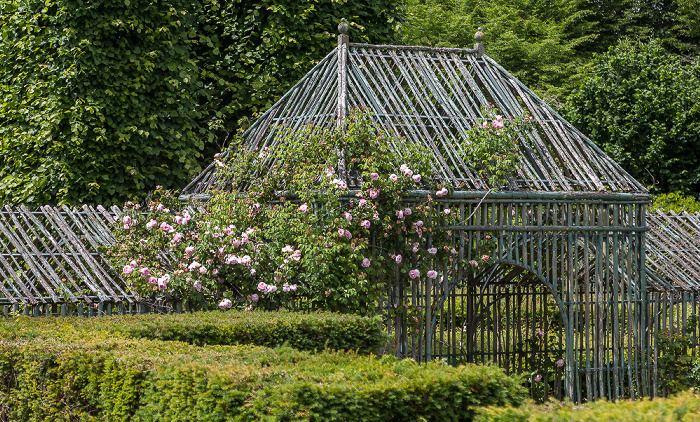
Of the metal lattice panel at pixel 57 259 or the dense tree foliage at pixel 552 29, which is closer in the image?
the metal lattice panel at pixel 57 259

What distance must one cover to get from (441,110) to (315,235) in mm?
3407

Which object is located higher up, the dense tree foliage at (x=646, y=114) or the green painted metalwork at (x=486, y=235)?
the dense tree foliage at (x=646, y=114)

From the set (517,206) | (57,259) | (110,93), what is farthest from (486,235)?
(110,93)

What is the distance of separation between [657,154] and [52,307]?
16.0m

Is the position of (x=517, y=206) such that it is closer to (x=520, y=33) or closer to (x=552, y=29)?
(x=552, y=29)

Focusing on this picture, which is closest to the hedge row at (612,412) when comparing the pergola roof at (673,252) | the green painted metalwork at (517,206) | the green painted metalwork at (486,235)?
the green painted metalwork at (486,235)

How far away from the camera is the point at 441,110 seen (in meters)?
11.2

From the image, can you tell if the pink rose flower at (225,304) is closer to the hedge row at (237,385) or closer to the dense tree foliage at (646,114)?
the hedge row at (237,385)

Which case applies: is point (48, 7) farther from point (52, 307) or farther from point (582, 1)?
point (582, 1)

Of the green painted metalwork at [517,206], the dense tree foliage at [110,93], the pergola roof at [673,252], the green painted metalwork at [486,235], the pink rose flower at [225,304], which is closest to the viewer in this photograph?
the pink rose flower at [225,304]

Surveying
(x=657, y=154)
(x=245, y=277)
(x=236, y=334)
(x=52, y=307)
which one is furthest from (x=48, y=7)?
(x=657, y=154)

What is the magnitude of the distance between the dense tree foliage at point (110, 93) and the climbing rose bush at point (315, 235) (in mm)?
2969

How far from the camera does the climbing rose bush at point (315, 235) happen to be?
884 centimetres

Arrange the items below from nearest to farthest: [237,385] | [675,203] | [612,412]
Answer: [612,412] → [237,385] → [675,203]
